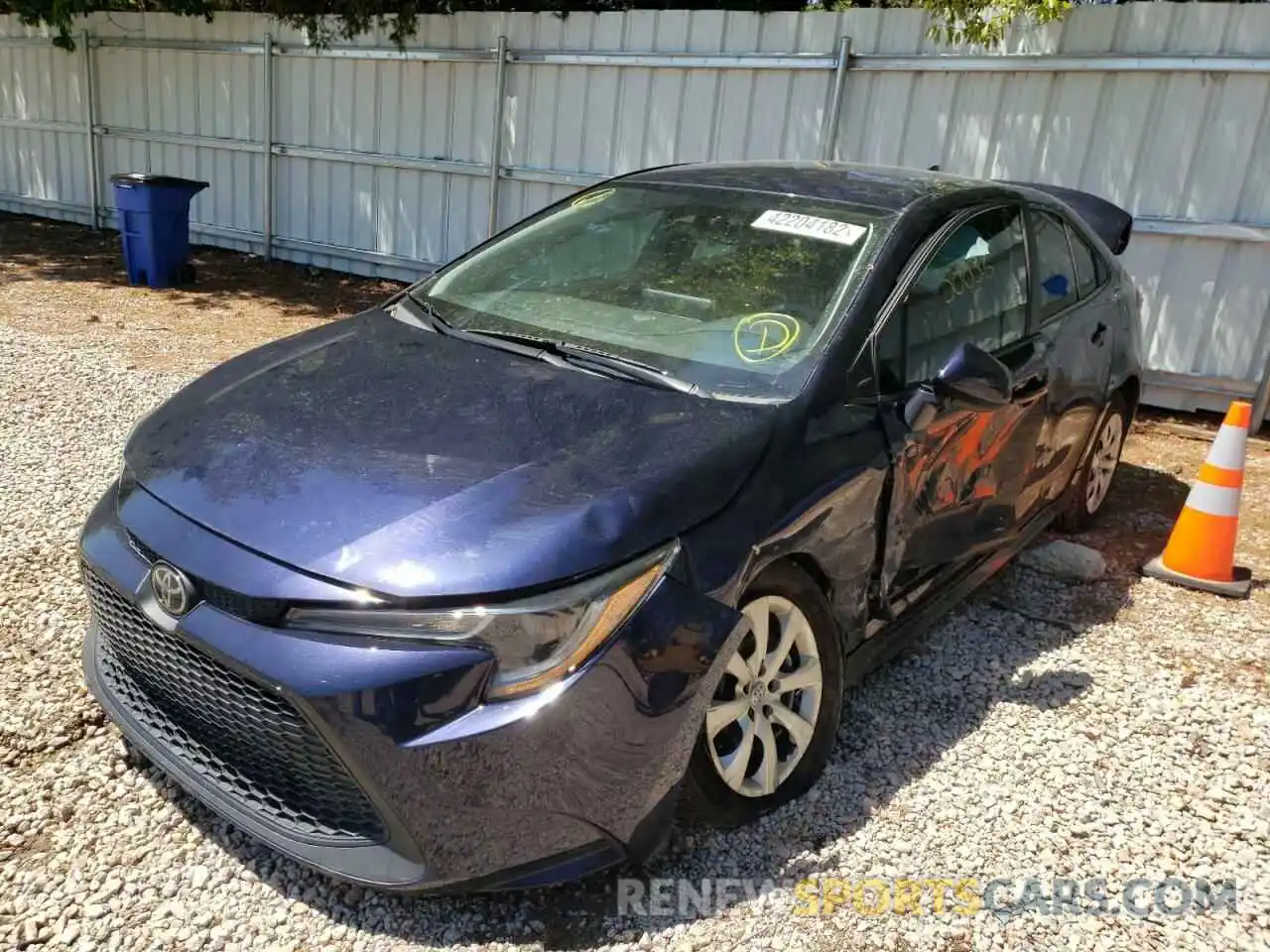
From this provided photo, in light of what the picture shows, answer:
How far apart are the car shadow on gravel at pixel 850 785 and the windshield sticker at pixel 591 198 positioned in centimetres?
194

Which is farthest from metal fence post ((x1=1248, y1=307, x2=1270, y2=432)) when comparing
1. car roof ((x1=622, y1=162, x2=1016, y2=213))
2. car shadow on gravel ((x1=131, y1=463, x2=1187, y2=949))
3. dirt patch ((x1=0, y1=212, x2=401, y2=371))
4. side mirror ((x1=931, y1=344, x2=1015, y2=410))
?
dirt patch ((x1=0, y1=212, x2=401, y2=371))

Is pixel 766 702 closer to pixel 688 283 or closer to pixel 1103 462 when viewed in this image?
pixel 688 283

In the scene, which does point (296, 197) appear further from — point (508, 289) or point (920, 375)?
point (920, 375)

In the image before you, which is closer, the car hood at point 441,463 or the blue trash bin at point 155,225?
the car hood at point 441,463

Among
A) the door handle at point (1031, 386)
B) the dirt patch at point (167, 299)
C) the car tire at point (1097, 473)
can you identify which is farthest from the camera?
the dirt patch at point (167, 299)

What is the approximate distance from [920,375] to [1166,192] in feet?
14.7

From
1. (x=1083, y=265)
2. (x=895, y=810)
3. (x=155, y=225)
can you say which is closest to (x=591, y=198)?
(x=1083, y=265)

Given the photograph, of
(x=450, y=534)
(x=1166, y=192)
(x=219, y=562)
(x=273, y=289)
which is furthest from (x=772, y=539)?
(x=273, y=289)

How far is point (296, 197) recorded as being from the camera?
34.7 ft

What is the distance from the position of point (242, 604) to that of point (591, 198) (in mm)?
2228

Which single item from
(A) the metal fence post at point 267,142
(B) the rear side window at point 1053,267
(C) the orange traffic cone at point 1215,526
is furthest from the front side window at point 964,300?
(A) the metal fence post at point 267,142

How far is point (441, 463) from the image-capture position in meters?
2.31

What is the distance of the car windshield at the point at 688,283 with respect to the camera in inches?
112

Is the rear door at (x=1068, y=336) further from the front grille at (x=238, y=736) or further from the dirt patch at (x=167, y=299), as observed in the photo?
the dirt patch at (x=167, y=299)
